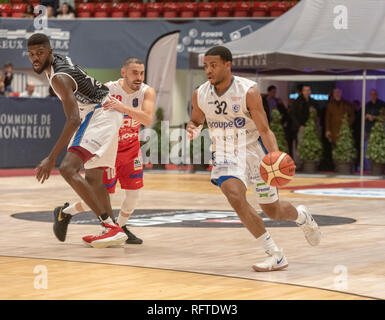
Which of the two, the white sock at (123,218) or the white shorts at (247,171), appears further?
the white sock at (123,218)

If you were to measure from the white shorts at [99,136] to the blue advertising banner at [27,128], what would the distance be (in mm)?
12533

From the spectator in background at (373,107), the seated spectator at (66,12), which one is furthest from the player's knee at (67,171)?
the seated spectator at (66,12)

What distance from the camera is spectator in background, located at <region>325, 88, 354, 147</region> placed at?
21.4 m

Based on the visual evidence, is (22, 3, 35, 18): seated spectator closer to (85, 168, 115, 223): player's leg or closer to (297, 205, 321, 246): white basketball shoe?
(85, 168, 115, 223): player's leg

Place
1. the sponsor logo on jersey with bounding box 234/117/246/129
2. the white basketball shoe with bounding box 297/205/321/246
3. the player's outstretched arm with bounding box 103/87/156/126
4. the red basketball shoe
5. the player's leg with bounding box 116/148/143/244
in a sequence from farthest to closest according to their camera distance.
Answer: the player's leg with bounding box 116/148/143/244 → the player's outstretched arm with bounding box 103/87/156/126 → the red basketball shoe → the white basketball shoe with bounding box 297/205/321/246 → the sponsor logo on jersey with bounding box 234/117/246/129

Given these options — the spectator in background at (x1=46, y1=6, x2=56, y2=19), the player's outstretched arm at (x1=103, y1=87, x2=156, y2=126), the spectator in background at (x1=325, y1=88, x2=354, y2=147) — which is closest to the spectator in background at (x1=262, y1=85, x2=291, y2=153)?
the spectator in background at (x1=325, y1=88, x2=354, y2=147)

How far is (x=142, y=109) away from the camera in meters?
9.27

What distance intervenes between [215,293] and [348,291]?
37.6 inches

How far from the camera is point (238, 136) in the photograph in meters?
7.76

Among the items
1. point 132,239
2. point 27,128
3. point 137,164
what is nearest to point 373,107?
point 27,128

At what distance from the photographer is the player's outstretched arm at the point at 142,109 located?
8.84 meters

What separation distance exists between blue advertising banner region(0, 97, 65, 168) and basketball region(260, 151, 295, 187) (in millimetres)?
14412

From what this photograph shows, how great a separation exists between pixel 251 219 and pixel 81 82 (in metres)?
2.28

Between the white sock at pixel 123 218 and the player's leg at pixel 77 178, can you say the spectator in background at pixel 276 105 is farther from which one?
the player's leg at pixel 77 178
